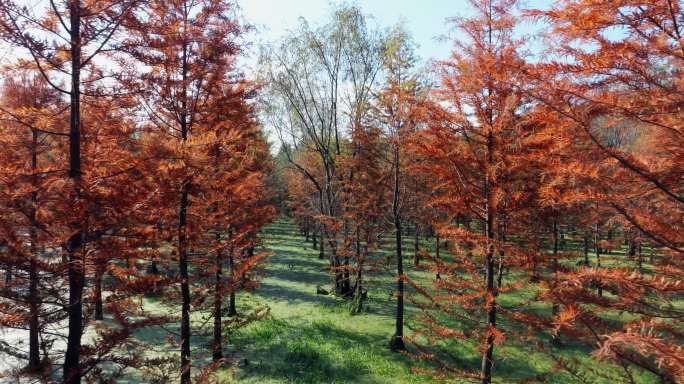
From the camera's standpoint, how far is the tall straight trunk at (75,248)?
190 inches

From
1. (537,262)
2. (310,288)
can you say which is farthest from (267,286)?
(537,262)

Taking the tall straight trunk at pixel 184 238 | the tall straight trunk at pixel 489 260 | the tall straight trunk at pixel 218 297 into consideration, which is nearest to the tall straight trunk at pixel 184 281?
the tall straight trunk at pixel 184 238

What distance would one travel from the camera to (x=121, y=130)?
736cm

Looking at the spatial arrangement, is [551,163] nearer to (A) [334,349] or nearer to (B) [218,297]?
(B) [218,297]

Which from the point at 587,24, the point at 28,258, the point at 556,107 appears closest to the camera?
the point at 587,24

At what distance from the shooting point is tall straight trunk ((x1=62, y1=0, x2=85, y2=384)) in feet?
15.9

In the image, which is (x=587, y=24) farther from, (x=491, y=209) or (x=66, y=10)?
(x=66, y=10)

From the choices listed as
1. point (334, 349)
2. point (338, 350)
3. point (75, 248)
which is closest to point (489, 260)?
point (75, 248)

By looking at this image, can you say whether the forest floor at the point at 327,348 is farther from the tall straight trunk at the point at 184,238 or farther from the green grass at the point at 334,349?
the tall straight trunk at the point at 184,238

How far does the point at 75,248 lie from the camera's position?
502cm

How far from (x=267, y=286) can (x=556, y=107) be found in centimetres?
1983

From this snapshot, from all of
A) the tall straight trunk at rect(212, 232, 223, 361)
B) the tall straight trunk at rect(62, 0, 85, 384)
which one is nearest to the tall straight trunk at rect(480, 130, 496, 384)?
the tall straight trunk at rect(212, 232, 223, 361)

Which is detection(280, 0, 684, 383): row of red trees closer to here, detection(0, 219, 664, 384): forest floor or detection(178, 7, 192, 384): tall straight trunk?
detection(0, 219, 664, 384): forest floor


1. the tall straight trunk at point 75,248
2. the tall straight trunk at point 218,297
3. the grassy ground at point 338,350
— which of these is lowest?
the grassy ground at point 338,350
